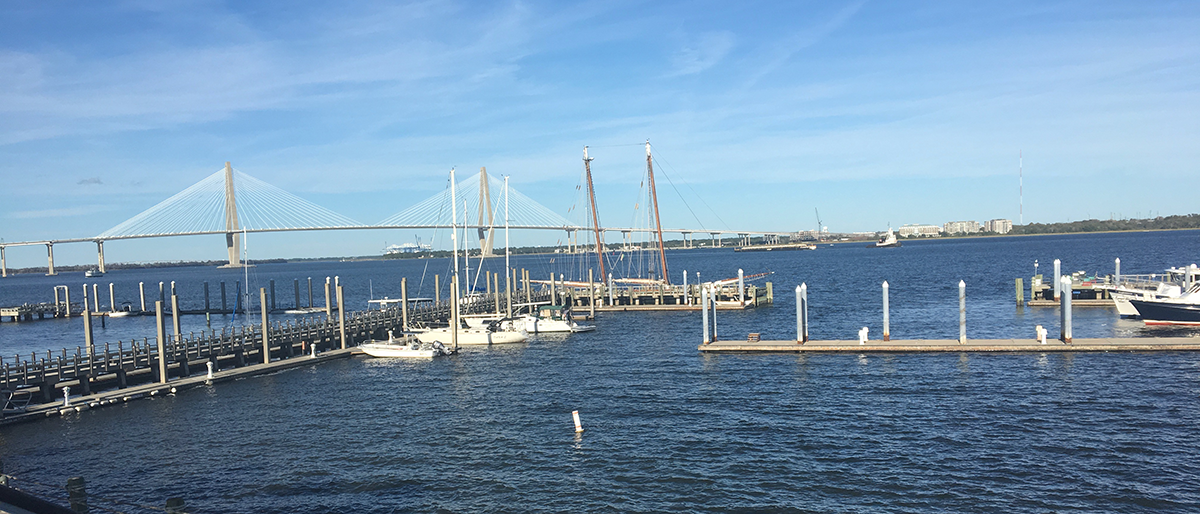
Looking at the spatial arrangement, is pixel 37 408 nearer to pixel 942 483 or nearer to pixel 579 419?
pixel 579 419

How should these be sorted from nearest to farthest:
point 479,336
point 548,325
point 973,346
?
1. point 973,346
2. point 479,336
3. point 548,325

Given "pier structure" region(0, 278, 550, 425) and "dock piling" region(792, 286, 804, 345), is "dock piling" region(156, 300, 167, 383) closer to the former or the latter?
"pier structure" region(0, 278, 550, 425)

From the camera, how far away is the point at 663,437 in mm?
23547

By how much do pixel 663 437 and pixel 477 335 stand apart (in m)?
24.1

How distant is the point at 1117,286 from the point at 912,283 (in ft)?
120

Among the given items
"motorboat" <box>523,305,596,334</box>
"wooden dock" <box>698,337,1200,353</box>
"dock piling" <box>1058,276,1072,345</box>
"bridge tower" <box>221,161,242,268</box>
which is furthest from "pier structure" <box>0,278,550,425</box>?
"bridge tower" <box>221,161,242,268</box>

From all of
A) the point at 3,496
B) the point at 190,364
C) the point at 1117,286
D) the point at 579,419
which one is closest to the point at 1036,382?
the point at 579,419

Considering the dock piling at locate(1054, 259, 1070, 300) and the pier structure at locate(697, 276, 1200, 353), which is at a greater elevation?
the dock piling at locate(1054, 259, 1070, 300)

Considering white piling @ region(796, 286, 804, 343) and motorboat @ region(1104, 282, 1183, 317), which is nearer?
white piling @ region(796, 286, 804, 343)

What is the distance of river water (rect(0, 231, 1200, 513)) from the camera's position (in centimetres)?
1866

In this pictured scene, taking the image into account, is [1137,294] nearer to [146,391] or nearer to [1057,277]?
[1057,277]

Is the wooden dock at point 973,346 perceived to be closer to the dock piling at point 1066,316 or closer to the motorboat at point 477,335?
the dock piling at point 1066,316

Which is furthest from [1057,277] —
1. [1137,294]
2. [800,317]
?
[800,317]

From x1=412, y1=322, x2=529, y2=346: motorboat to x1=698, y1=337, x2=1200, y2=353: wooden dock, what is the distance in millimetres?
12468
